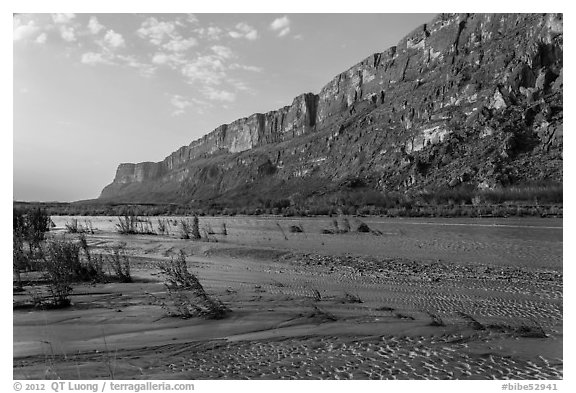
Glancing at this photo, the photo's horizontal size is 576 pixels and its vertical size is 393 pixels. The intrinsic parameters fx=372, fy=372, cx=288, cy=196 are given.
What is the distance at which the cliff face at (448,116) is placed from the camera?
74.9 meters

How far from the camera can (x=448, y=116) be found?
104 m

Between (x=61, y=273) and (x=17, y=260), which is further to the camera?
(x=17, y=260)

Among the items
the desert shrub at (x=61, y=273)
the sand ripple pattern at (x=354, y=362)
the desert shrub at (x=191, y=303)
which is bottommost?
the sand ripple pattern at (x=354, y=362)

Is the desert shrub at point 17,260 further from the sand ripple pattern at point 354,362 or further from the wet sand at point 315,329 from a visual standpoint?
the sand ripple pattern at point 354,362

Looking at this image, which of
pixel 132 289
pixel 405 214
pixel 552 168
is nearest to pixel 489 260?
pixel 132 289

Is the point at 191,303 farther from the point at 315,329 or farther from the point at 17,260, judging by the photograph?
the point at 17,260

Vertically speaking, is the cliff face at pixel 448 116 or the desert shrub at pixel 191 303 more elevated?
the cliff face at pixel 448 116

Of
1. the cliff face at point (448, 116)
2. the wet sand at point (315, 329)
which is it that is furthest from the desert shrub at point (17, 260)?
the cliff face at point (448, 116)

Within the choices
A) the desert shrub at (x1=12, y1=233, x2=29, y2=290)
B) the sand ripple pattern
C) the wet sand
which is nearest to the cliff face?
the wet sand

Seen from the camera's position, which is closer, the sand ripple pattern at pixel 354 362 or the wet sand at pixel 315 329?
the sand ripple pattern at pixel 354 362

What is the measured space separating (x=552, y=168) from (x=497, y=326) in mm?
68102

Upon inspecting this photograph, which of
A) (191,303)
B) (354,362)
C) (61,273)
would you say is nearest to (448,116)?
(191,303)

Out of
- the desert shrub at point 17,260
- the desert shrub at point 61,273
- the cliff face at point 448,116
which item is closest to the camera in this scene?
the desert shrub at point 61,273
